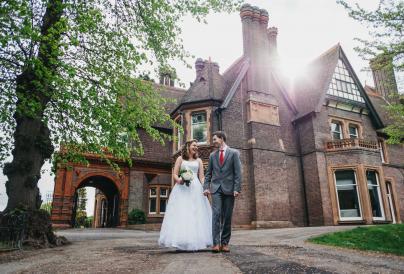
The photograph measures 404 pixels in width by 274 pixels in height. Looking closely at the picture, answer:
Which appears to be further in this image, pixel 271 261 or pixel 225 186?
pixel 225 186

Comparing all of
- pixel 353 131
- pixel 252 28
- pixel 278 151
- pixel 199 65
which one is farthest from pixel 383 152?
pixel 199 65

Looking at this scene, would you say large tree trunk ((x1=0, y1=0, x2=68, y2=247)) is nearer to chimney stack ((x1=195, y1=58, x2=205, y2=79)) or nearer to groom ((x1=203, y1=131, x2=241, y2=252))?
groom ((x1=203, y1=131, x2=241, y2=252))

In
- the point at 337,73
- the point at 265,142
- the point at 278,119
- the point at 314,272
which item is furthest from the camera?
the point at 337,73

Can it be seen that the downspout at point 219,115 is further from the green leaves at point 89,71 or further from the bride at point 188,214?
the bride at point 188,214

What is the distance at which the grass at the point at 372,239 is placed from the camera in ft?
28.2

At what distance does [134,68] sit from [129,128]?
1830 millimetres

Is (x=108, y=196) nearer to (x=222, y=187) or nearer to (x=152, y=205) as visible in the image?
(x=152, y=205)

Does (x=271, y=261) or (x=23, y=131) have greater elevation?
(x=23, y=131)

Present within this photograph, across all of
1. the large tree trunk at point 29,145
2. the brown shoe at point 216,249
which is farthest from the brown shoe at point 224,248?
the large tree trunk at point 29,145

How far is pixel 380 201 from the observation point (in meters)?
19.3

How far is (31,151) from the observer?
8398 millimetres

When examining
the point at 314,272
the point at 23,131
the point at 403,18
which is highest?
the point at 403,18

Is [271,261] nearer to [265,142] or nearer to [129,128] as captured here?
[129,128]

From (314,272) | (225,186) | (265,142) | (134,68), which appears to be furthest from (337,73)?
(314,272)
